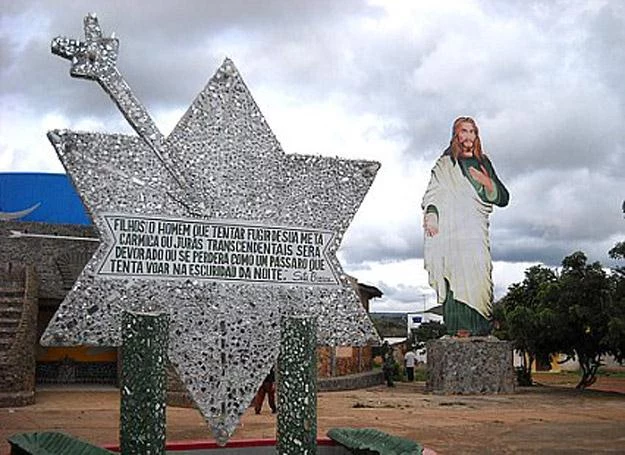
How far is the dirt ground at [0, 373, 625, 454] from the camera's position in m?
9.36

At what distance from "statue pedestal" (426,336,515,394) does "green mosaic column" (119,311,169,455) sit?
1388cm

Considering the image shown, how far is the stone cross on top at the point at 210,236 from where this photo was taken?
443 cm

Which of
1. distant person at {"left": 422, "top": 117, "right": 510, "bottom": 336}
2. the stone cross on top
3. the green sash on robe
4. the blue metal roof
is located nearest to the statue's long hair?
distant person at {"left": 422, "top": 117, "right": 510, "bottom": 336}

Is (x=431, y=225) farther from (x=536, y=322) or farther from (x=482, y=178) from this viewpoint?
(x=536, y=322)

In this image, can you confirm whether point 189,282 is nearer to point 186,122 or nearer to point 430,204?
point 186,122

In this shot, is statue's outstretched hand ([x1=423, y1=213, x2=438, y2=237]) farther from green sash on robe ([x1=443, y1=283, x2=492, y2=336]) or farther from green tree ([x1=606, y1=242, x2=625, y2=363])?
green tree ([x1=606, y1=242, x2=625, y2=363])

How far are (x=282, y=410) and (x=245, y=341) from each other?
52 cm

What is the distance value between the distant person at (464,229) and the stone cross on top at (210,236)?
42.2 ft

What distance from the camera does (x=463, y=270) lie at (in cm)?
1761

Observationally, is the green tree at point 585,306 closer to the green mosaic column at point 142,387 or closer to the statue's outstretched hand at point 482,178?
the statue's outstretched hand at point 482,178

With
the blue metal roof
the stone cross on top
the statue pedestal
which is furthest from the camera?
the blue metal roof

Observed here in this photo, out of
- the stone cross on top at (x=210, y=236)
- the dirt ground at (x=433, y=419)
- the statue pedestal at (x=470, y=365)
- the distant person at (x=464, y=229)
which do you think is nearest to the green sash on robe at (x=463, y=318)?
the distant person at (x=464, y=229)

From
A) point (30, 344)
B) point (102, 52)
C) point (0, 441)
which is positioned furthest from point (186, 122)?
point (30, 344)

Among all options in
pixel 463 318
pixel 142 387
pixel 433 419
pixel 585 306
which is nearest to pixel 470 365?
pixel 463 318
